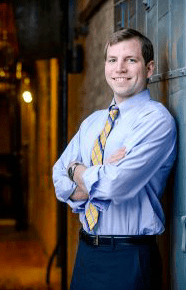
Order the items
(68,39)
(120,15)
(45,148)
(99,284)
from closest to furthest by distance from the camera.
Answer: (99,284), (120,15), (68,39), (45,148)

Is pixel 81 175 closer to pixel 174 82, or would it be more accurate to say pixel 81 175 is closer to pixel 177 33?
pixel 174 82

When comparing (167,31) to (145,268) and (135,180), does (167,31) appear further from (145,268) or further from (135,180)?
(145,268)

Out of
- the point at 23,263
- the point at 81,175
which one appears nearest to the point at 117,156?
the point at 81,175

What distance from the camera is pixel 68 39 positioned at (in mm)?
5520

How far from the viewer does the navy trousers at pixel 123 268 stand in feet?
7.94

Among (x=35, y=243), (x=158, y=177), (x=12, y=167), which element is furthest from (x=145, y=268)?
(x=12, y=167)

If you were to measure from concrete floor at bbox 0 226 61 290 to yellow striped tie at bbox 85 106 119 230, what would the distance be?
3580 mm

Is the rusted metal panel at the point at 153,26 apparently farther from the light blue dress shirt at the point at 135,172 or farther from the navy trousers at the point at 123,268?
the navy trousers at the point at 123,268

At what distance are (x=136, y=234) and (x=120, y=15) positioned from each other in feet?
5.68

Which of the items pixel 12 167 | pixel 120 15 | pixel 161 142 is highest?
pixel 120 15

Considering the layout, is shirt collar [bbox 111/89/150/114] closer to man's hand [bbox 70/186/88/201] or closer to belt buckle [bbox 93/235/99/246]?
man's hand [bbox 70/186/88/201]

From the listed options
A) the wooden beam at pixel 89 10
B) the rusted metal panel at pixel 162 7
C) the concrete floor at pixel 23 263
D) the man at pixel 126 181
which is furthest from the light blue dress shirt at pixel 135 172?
the concrete floor at pixel 23 263

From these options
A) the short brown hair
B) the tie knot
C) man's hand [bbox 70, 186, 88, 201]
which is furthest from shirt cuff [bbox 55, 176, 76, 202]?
the short brown hair

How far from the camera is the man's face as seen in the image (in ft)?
8.23
